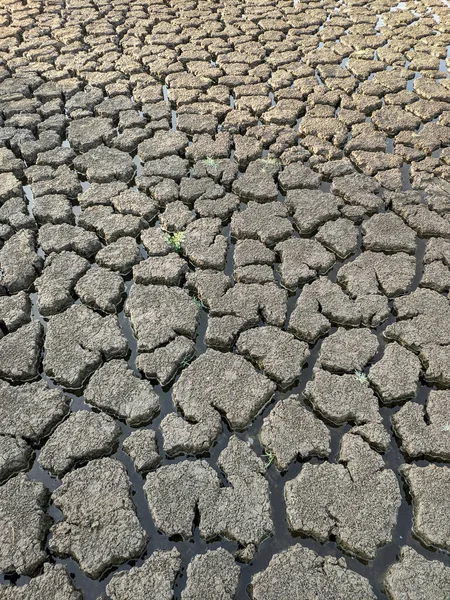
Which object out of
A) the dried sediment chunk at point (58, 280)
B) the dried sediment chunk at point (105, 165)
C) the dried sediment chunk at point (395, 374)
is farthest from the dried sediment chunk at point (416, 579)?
the dried sediment chunk at point (105, 165)

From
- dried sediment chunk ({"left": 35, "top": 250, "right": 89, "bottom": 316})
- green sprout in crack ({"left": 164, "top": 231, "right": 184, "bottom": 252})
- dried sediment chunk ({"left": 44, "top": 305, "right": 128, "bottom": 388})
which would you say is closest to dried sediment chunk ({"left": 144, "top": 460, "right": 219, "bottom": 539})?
dried sediment chunk ({"left": 44, "top": 305, "right": 128, "bottom": 388})

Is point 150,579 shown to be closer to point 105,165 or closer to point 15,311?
point 15,311

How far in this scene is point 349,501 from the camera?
234 centimetres

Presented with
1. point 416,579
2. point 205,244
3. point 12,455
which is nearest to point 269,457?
point 416,579

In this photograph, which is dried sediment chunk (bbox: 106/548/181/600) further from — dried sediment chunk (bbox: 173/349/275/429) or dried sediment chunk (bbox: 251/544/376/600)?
dried sediment chunk (bbox: 173/349/275/429)

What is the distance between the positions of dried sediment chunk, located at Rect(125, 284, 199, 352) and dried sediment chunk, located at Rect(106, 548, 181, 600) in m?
1.18

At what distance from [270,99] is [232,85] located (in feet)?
1.71

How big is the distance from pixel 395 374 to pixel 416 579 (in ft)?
3.45

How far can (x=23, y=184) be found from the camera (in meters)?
4.34

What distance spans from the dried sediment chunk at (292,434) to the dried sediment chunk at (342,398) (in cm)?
9

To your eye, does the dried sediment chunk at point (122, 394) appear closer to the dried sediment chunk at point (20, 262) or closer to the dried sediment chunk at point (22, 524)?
the dried sediment chunk at point (22, 524)

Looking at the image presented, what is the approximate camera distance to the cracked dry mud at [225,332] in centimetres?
225

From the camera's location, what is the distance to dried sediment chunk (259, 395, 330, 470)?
252cm

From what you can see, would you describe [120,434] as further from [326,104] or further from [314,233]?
[326,104]
